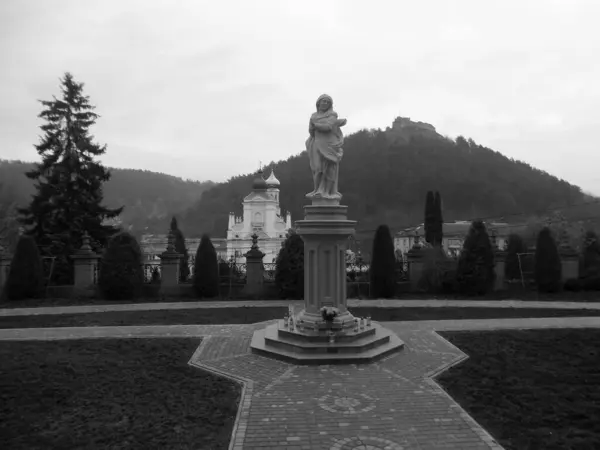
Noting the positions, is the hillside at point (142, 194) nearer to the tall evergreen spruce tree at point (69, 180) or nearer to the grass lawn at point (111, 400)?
the tall evergreen spruce tree at point (69, 180)

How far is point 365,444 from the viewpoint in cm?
489

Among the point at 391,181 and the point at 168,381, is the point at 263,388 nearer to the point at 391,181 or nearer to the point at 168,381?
the point at 168,381

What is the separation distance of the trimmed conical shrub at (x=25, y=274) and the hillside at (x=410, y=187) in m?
44.2

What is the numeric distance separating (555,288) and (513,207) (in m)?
44.9

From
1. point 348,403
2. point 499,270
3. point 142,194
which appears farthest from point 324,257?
point 142,194

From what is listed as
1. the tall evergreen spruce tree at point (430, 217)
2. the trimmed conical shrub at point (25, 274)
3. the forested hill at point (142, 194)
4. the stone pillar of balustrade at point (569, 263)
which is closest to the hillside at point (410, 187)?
the forested hill at point (142, 194)

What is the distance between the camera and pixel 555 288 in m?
18.5

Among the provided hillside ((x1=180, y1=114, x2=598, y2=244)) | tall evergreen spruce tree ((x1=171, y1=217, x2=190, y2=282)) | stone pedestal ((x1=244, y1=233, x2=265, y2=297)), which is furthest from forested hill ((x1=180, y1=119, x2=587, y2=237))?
stone pedestal ((x1=244, y1=233, x2=265, y2=297))

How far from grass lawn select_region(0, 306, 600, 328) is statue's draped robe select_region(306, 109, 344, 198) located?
15.9 ft

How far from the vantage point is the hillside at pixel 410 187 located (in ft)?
203

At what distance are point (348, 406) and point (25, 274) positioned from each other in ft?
54.0

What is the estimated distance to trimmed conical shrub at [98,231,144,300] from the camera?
17.4m

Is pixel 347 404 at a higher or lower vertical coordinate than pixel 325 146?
lower

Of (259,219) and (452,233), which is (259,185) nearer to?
(259,219)
